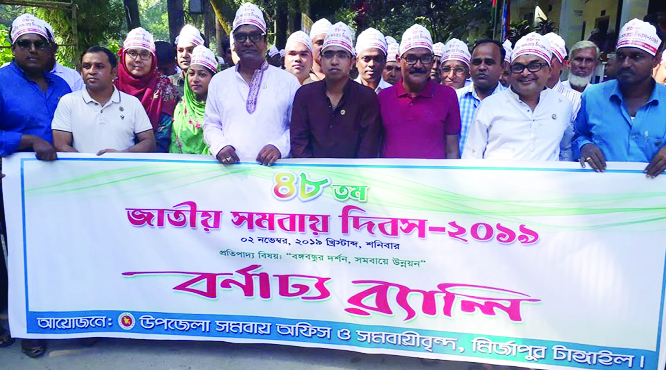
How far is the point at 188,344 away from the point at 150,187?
104 centimetres

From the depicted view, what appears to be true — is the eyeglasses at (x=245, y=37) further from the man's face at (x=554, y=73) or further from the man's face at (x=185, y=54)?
the man's face at (x=554, y=73)

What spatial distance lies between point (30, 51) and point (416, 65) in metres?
2.57

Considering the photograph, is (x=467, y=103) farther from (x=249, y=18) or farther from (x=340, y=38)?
(x=249, y=18)

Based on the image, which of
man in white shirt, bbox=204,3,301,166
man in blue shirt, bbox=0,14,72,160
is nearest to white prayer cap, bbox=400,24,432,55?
man in white shirt, bbox=204,3,301,166

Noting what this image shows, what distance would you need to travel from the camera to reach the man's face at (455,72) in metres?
4.52

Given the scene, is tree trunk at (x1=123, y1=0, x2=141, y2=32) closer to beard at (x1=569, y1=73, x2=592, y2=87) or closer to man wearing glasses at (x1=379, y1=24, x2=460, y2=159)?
beard at (x1=569, y1=73, x2=592, y2=87)

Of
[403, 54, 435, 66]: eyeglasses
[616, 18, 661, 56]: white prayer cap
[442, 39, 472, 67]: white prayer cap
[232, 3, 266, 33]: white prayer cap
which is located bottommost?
[403, 54, 435, 66]: eyeglasses

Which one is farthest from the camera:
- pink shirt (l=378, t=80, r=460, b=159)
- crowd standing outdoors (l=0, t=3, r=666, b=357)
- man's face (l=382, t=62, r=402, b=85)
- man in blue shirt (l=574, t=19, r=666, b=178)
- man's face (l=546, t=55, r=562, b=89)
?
man's face (l=382, t=62, r=402, b=85)

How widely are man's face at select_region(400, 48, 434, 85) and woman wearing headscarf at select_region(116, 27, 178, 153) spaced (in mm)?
Result: 1800

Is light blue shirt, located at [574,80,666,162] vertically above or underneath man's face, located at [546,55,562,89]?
underneath

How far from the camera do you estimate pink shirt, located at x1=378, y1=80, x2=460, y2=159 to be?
342cm

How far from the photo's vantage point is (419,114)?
11.2 ft

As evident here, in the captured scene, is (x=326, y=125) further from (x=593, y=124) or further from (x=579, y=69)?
(x=579, y=69)

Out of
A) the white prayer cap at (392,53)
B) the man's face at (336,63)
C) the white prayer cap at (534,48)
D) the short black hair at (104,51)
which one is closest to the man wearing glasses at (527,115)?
the white prayer cap at (534,48)
